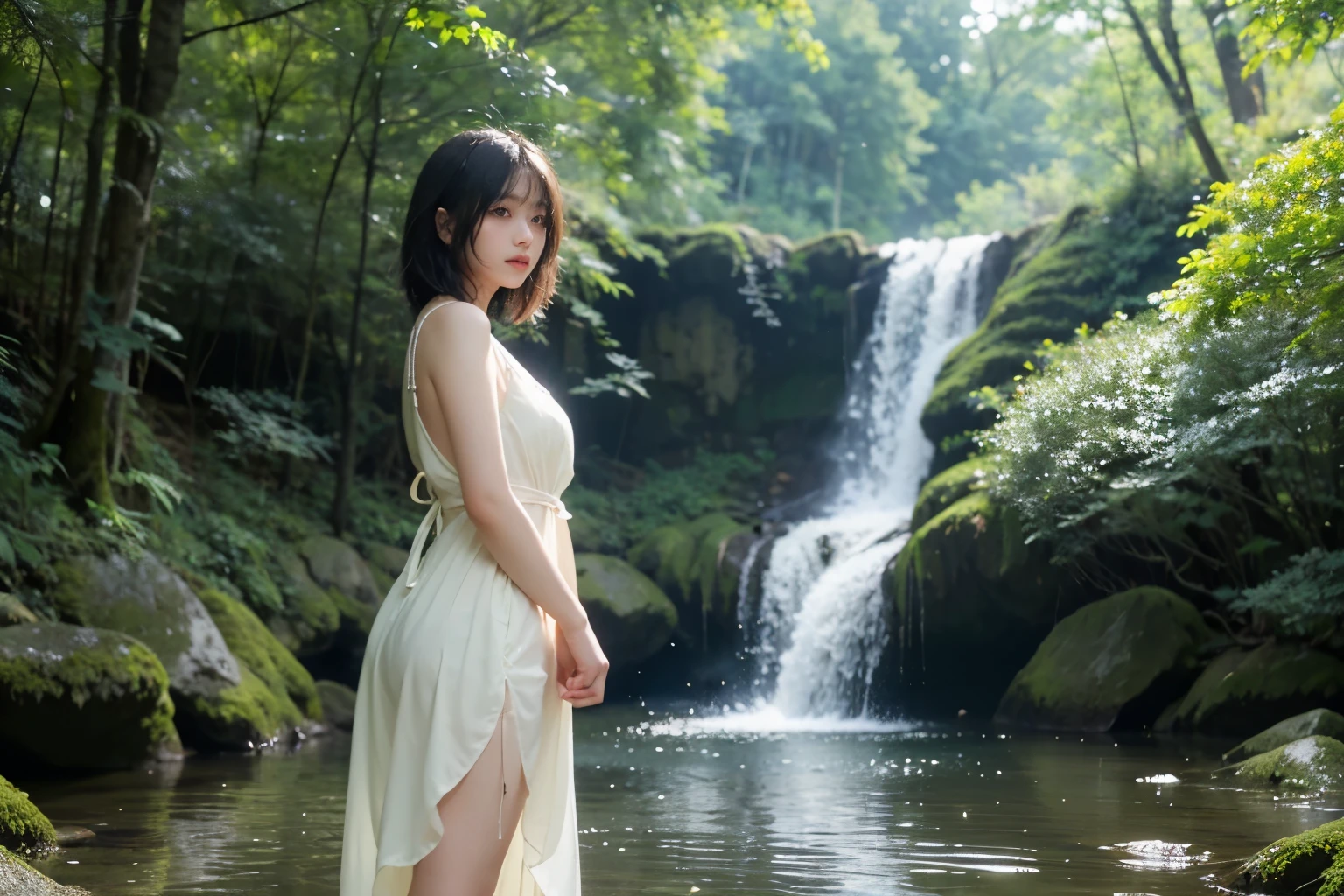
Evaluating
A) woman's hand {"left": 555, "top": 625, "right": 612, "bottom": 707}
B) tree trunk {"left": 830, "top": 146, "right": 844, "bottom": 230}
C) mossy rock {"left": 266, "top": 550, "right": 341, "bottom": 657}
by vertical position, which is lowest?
mossy rock {"left": 266, "top": 550, "right": 341, "bottom": 657}

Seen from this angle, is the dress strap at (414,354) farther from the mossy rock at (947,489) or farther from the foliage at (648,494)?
the foliage at (648,494)

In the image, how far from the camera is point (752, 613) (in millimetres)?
16188

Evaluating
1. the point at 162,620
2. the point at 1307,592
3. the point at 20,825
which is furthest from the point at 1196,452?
the point at 20,825

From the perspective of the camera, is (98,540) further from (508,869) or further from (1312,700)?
(1312,700)

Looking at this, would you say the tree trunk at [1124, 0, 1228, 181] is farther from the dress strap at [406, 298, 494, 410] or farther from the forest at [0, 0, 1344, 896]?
the dress strap at [406, 298, 494, 410]

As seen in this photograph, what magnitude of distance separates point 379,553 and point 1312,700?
33.4 feet

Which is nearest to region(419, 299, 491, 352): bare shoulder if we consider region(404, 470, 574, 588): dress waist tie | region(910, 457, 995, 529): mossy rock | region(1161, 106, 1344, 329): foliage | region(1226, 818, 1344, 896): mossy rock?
region(404, 470, 574, 588): dress waist tie

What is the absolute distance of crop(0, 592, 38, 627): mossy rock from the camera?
8.16 meters

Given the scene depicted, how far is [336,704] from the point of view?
11.9 m

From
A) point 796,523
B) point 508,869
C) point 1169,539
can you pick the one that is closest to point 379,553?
point 796,523

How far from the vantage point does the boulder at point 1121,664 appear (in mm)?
11523

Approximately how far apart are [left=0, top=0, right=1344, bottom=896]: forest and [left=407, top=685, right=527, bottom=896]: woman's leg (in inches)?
43.7

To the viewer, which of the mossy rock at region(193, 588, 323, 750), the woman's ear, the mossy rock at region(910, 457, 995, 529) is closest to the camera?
the woman's ear

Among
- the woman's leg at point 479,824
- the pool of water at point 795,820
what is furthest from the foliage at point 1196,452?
the woman's leg at point 479,824
